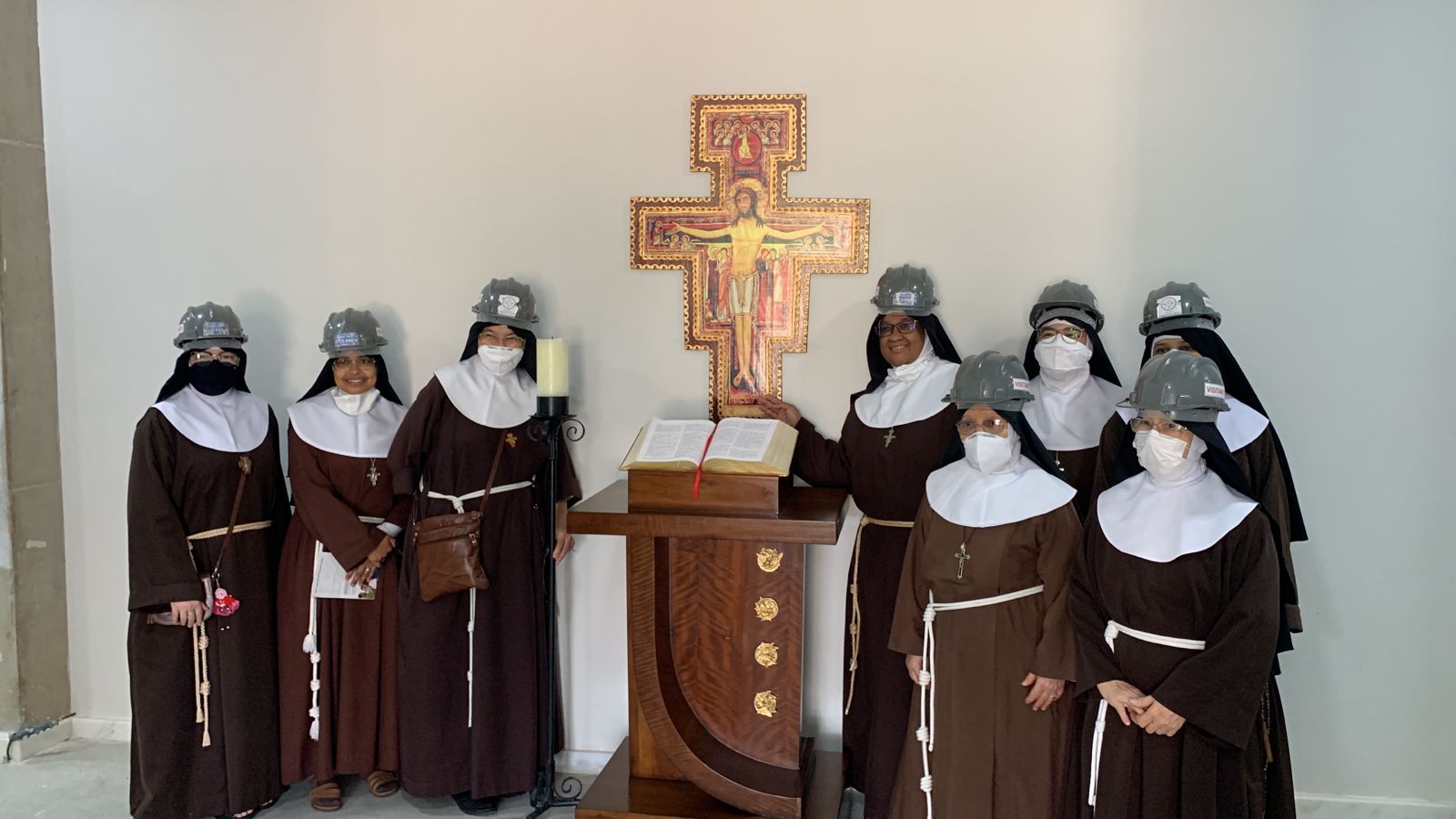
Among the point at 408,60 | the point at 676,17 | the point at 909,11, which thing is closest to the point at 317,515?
the point at 408,60

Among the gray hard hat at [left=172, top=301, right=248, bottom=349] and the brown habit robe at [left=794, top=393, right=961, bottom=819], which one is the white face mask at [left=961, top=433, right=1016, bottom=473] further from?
the gray hard hat at [left=172, top=301, right=248, bottom=349]

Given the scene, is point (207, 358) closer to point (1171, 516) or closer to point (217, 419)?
point (217, 419)

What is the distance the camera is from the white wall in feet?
11.2

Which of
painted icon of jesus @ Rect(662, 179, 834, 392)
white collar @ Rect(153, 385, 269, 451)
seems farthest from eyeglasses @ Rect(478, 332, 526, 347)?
white collar @ Rect(153, 385, 269, 451)

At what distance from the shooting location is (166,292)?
411 centimetres

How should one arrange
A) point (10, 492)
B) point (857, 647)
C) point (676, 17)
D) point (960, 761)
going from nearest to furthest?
point (960, 761) → point (857, 647) → point (676, 17) → point (10, 492)

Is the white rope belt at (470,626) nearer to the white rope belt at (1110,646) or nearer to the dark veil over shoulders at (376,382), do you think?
the dark veil over shoulders at (376,382)

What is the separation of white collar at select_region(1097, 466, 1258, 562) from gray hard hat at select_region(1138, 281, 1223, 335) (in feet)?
2.37

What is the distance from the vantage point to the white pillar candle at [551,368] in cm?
316

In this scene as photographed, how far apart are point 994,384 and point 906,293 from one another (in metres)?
0.69

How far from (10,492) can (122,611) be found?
68 centimetres

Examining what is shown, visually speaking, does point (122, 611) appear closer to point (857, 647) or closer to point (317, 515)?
point (317, 515)

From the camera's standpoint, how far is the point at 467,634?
3592 mm

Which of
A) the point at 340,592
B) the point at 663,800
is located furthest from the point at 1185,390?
the point at 340,592
